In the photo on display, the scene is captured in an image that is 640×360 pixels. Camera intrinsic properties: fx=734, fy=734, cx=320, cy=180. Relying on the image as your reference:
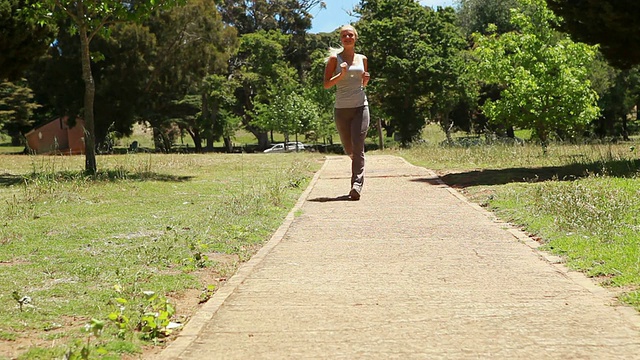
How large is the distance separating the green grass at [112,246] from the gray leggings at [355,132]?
1.11 metres

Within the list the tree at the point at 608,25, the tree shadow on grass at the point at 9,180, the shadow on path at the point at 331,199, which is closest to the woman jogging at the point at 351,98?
the shadow on path at the point at 331,199

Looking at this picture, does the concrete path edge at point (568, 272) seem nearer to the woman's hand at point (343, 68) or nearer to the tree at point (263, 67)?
the woman's hand at point (343, 68)

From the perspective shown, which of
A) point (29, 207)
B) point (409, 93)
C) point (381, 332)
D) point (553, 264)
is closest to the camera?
point (381, 332)

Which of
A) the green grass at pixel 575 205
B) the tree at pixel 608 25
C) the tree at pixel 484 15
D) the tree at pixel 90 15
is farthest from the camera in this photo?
the tree at pixel 484 15

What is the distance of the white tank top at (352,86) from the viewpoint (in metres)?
10.8

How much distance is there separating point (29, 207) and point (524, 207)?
687cm

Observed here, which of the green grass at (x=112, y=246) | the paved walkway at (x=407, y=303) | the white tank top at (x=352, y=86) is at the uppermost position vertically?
the white tank top at (x=352, y=86)

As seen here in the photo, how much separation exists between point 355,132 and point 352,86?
0.68 meters

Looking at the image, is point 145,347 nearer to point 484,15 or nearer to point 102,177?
point 102,177

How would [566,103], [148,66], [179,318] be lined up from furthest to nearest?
[148,66] < [566,103] < [179,318]

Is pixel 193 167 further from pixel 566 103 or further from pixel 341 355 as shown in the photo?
pixel 341 355

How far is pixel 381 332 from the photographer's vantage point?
14.6ft

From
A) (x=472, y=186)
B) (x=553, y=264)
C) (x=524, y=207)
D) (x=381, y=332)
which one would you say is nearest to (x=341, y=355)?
(x=381, y=332)

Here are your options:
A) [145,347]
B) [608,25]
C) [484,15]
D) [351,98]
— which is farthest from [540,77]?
[484,15]
